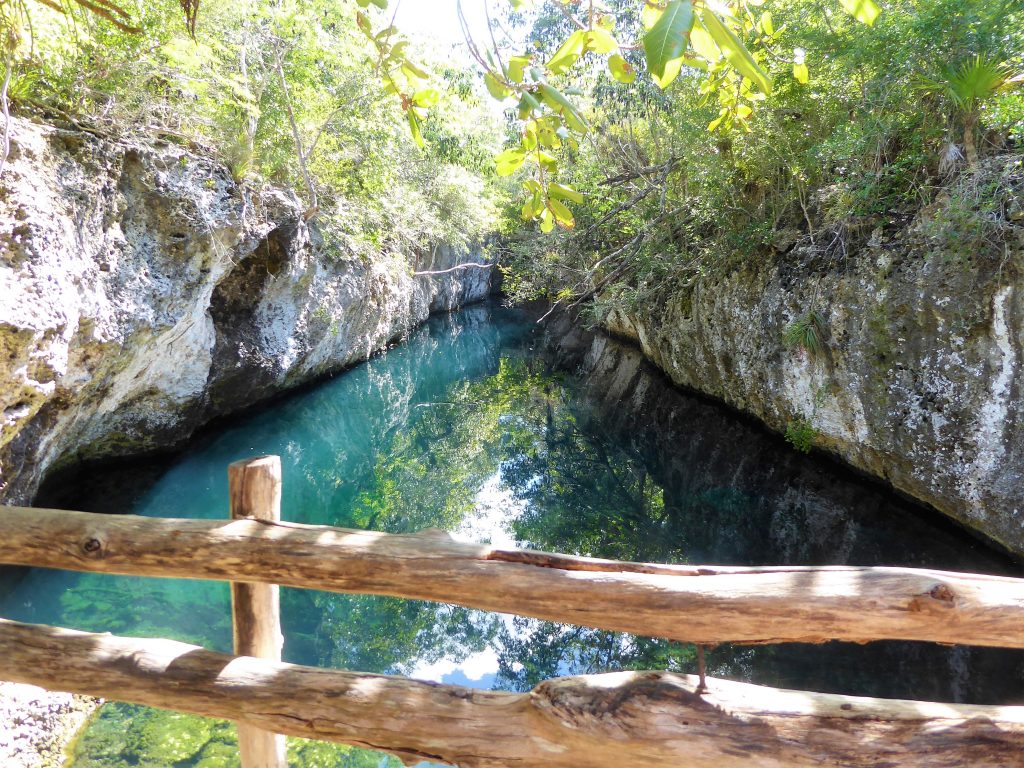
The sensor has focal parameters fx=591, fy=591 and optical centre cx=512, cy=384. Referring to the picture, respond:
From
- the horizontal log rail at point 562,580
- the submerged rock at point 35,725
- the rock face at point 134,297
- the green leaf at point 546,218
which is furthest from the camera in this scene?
the rock face at point 134,297

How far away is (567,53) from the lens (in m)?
1.12

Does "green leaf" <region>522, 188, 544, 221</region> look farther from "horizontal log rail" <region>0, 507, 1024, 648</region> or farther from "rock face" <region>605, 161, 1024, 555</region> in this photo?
"rock face" <region>605, 161, 1024, 555</region>

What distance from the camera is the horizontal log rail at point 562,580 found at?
5.00ft

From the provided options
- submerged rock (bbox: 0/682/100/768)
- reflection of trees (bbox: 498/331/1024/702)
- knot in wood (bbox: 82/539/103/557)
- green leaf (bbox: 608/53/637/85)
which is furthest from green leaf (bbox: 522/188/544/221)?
reflection of trees (bbox: 498/331/1024/702)

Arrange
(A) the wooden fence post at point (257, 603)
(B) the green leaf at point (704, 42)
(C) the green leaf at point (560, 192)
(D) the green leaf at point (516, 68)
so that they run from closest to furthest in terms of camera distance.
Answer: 1. (B) the green leaf at point (704, 42)
2. (D) the green leaf at point (516, 68)
3. (C) the green leaf at point (560, 192)
4. (A) the wooden fence post at point (257, 603)

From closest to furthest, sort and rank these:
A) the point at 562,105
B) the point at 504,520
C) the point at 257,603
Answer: the point at 562,105, the point at 257,603, the point at 504,520

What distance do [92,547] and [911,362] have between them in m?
7.40

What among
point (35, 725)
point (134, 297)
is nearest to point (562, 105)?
point (35, 725)

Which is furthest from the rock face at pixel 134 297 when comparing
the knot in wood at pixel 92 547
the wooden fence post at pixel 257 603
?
the wooden fence post at pixel 257 603

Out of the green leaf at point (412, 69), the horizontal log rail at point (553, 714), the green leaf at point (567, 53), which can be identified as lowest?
the horizontal log rail at point (553, 714)

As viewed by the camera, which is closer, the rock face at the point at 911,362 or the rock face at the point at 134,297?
the rock face at the point at 134,297

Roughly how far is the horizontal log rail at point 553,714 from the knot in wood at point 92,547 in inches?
11.0

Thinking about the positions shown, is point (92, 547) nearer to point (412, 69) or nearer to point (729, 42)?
point (412, 69)

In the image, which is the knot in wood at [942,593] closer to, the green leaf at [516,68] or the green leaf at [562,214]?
the green leaf at [562,214]
